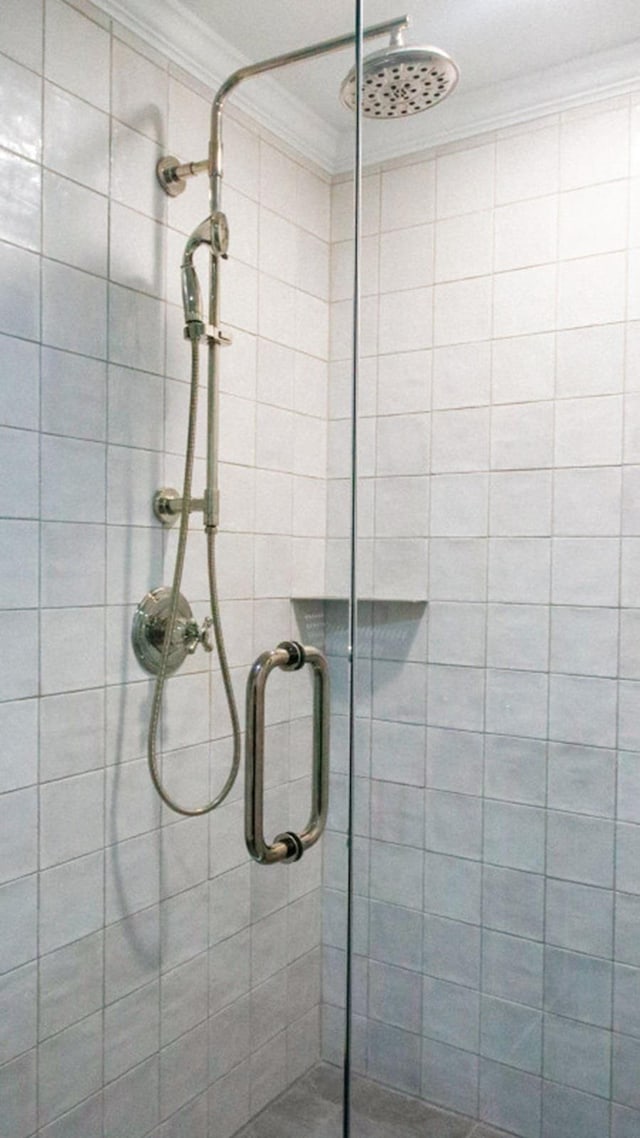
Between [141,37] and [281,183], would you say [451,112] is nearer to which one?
[281,183]

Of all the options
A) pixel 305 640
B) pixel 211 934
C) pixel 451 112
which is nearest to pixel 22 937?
pixel 211 934

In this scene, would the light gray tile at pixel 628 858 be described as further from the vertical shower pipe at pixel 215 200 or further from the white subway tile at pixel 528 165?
the white subway tile at pixel 528 165

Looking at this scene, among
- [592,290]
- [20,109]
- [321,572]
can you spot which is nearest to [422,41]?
[592,290]

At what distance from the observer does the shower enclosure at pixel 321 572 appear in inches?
50.1

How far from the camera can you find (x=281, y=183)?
1.64 meters

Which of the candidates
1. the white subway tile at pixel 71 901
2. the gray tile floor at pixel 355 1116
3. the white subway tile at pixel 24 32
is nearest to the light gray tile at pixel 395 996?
the gray tile floor at pixel 355 1116

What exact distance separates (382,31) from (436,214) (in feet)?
1.33

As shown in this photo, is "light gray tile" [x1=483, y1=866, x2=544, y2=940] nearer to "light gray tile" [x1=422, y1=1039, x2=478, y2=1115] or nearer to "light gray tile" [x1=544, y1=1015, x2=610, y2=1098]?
"light gray tile" [x1=544, y1=1015, x2=610, y2=1098]

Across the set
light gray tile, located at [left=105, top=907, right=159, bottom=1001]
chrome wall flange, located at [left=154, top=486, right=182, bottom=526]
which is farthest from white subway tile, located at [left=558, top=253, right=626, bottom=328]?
light gray tile, located at [left=105, top=907, right=159, bottom=1001]

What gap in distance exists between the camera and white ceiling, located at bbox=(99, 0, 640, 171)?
1394 mm

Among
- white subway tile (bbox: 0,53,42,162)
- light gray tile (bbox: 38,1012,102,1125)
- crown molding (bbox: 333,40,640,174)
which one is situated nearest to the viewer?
white subway tile (bbox: 0,53,42,162)

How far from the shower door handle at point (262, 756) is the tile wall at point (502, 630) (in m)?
0.35

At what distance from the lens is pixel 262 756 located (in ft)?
4.61

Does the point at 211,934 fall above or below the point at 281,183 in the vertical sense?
below
